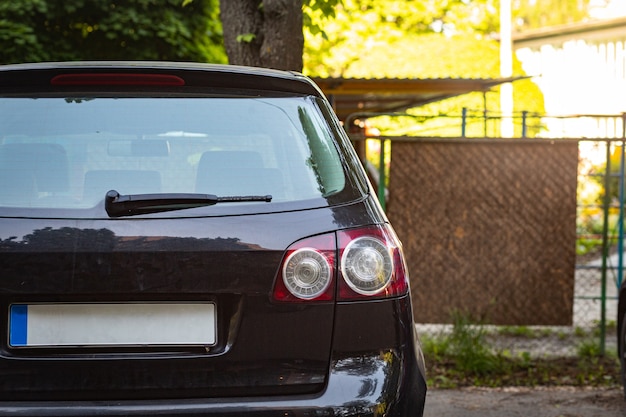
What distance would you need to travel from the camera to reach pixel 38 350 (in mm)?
2814

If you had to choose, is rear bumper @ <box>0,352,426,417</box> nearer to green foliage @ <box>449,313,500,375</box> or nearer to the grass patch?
the grass patch

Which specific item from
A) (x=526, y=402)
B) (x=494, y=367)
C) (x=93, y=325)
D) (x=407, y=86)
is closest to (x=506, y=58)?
(x=407, y=86)

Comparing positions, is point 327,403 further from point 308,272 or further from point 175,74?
point 175,74

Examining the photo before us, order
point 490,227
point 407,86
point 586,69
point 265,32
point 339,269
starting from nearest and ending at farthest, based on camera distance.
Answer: point 339,269 → point 265,32 → point 490,227 → point 407,86 → point 586,69

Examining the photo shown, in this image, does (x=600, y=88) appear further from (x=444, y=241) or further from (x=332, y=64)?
(x=444, y=241)

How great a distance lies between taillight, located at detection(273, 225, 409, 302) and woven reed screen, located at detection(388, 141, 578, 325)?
4.01m

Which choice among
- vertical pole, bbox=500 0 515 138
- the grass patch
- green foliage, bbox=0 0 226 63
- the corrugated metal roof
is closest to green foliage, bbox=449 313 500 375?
the grass patch

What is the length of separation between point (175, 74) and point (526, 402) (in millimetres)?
3773

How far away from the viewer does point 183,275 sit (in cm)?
283

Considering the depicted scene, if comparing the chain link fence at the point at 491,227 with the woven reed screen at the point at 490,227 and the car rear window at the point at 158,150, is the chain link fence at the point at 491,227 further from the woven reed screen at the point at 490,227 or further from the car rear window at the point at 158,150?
the car rear window at the point at 158,150

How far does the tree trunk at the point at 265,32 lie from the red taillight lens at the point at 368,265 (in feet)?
12.7

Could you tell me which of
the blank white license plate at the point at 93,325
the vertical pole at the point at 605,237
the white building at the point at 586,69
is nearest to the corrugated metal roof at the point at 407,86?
the vertical pole at the point at 605,237

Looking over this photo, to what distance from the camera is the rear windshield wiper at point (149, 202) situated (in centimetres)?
284

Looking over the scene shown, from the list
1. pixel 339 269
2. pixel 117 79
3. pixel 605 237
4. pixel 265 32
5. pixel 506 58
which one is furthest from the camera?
pixel 506 58
